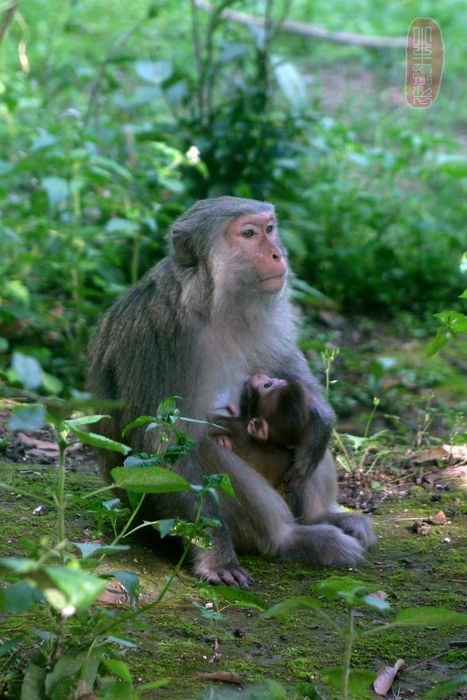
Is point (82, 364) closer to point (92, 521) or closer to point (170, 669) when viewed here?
point (92, 521)

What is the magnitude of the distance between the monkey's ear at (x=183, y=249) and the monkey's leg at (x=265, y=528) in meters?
0.93

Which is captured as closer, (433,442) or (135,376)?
(135,376)

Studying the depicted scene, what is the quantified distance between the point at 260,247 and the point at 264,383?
70 cm

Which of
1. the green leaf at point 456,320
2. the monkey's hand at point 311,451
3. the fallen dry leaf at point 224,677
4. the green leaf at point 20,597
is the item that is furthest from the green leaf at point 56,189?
the green leaf at point 20,597

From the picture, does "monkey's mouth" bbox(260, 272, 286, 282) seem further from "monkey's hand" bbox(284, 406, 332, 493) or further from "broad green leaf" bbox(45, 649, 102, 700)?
"broad green leaf" bbox(45, 649, 102, 700)

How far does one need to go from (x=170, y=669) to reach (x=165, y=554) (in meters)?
1.14

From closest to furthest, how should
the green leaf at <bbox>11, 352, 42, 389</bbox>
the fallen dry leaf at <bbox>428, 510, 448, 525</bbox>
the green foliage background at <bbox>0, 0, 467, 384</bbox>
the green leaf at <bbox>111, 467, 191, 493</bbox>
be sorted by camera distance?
the green leaf at <bbox>11, 352, 42, 389</bbox> → the green leaf at <bbox>111, 467, 191, 493</bbox> → the fallen dry leaf at <bbox>428, 510, 448, 525</bbox> → the green foliage background at <bbox>0, 0, 467, 384</bbox>

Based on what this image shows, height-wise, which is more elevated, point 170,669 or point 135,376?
point 135,376

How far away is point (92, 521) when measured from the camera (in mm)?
4285

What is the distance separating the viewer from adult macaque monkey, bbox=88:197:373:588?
13.7 feet

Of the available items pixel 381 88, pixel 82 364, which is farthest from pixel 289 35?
pixel 82 364

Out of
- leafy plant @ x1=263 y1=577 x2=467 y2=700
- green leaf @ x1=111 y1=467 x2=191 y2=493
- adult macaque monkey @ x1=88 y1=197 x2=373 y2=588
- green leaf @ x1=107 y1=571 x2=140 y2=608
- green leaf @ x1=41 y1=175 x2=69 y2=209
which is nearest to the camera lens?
leafy plant @ x1=263 y1=577 x2=467 y2=700

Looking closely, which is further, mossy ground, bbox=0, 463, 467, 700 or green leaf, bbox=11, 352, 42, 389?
mossy ground, bbox=0, 463, 467, 700

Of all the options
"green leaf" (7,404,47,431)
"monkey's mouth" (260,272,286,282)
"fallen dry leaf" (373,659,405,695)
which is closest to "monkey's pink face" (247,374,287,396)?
→ "monkey's mouth" (260,272,286,282)
